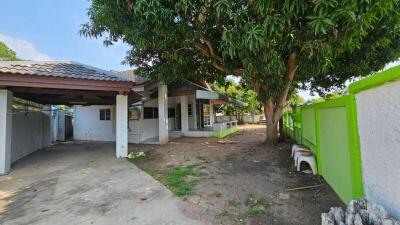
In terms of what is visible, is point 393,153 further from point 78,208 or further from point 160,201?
point 78,208

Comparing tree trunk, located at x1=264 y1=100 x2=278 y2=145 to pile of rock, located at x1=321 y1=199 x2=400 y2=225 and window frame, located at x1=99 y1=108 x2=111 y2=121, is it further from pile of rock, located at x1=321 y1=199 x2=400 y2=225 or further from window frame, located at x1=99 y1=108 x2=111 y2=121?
window frame, located at x1=99 y1=108 x2=111 y2=121

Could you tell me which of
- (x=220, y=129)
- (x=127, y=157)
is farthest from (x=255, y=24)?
(x=220, y=129)

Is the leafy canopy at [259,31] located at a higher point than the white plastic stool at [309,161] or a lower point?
higher

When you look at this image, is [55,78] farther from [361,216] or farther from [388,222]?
[388,222]

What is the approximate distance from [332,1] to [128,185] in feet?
20.1

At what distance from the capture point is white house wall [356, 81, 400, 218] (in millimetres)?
2494

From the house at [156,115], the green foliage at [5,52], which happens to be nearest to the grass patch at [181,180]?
the house at [156,115]

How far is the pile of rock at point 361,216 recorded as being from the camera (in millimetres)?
2385

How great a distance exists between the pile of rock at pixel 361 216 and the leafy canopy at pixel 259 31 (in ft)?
12.0

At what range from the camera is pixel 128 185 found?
633cm

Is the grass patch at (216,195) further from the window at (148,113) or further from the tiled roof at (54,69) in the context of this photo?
the window at (148,113)

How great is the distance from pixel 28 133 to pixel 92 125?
625 cm

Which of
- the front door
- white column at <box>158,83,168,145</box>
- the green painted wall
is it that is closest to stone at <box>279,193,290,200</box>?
the green painted wall

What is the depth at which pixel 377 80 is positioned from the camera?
2.67 metres
